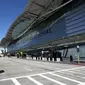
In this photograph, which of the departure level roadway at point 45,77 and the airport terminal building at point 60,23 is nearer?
the departure level roadway at point 45,77

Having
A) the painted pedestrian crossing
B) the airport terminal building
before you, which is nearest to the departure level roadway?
the painted pedestrian crossing

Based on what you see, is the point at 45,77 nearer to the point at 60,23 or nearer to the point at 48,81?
the point at 48,81

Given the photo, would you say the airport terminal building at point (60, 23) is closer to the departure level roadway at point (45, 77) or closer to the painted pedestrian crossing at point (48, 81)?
the departure level roadway at point (45, 77)

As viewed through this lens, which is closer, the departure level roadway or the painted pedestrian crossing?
the painted pedestrian crossing

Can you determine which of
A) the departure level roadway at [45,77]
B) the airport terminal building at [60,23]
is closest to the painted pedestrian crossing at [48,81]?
the departure level roadway at [45,77]

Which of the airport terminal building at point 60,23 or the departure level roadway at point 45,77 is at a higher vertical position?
the airport terminal building at point 60,23

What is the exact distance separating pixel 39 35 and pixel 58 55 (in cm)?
2533

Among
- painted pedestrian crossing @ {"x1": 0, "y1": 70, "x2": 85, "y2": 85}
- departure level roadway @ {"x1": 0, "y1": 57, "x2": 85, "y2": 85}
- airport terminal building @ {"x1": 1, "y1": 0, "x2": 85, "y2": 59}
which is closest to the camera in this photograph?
painted pedestrian crossing @ {"x1": 0, "y1": 70, "x2": 85, "y2": 85}

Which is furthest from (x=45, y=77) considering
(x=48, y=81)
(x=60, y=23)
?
(x=60, y=23)

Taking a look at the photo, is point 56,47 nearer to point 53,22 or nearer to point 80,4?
point 53,22

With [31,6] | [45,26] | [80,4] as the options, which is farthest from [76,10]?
[45,26]

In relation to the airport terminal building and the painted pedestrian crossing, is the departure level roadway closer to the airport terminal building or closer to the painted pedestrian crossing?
the painted pedestrian crossing

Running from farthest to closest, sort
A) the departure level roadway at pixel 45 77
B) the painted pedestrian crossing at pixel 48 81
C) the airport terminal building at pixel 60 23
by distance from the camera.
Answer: the airport terminal building at pixel 60 23, the departure level roadway at pixel 45 77, the painted pedestrian crossing at pixel 48 81

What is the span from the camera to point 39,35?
68625mm
